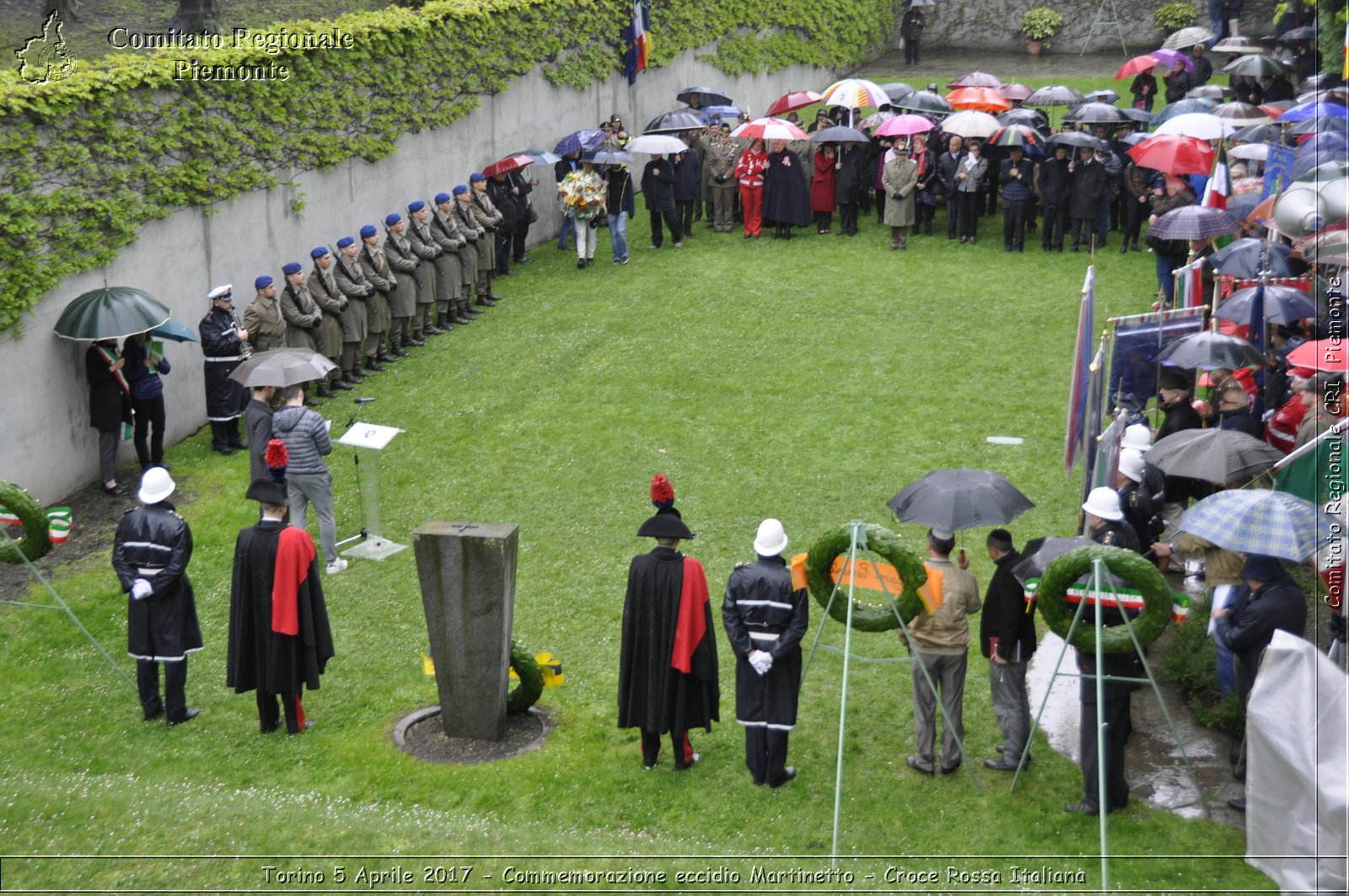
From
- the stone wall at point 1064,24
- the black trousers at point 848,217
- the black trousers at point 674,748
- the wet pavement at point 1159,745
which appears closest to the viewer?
the wet pavement at point 1159,745

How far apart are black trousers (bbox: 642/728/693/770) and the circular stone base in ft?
2.74

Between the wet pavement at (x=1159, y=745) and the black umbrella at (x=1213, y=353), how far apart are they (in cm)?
242

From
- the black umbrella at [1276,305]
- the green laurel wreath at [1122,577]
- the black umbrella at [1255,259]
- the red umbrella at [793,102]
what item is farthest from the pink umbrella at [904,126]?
the green laurel wreath at [1122,577]

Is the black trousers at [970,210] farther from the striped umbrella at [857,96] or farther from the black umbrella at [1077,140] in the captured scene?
the striped umbrella at [857,96]

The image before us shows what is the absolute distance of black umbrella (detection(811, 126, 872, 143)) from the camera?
21797 mm

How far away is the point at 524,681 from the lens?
9750 mm

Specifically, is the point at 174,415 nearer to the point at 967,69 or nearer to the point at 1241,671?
the point at 1241,671

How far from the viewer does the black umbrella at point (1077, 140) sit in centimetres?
2055

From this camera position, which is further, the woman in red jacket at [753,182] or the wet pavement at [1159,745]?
the woman in red jacket at [753,182]

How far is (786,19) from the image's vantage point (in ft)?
102

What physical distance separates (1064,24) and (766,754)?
31.0 meters

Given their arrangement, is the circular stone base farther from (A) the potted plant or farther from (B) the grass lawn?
(A) the potted plant

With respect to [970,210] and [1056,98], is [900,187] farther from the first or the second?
[1056,98]

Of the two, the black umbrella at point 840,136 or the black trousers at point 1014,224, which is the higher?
the black umbrella at point 840,136
